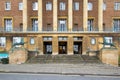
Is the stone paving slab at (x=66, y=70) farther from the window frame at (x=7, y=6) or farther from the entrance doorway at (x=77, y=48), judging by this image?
the window frame at (x=7, y=6)

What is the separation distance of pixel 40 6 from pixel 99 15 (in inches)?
463

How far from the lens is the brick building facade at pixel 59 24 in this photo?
5466 centimetres

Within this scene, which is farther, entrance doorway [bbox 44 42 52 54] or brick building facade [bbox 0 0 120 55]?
entrance doorway [bbox 44 42 52 54]

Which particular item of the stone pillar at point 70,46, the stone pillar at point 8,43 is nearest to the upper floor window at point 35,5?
the stone pillar at point 8,43

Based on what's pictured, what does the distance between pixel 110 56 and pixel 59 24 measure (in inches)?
808

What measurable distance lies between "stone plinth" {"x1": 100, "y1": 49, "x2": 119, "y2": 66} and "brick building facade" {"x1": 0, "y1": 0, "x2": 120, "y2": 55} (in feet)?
40.4

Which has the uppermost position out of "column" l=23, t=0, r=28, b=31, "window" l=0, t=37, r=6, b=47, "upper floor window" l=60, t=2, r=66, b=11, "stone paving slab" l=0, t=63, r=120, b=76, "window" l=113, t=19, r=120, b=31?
"upper floor window" l=60, t=2, r=66, b=11

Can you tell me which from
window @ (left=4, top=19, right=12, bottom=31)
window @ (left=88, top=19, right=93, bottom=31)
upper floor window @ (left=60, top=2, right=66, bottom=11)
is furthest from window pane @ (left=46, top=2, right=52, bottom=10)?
window @ (left=88, top=19, right=93, bottom=31)

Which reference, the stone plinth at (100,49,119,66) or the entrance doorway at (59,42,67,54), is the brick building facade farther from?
the stone plinth at (100,49,119,66)

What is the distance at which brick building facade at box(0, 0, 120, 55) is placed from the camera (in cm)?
5466

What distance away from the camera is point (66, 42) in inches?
2229

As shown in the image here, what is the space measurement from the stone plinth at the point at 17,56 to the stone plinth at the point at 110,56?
1126 cm

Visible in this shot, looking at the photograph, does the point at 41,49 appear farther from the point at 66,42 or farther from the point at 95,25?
the point at 95,25

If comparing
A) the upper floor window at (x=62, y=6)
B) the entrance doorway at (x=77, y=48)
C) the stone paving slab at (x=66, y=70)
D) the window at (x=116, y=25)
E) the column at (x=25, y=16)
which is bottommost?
the stone paving slab at (x=66, y=70)
